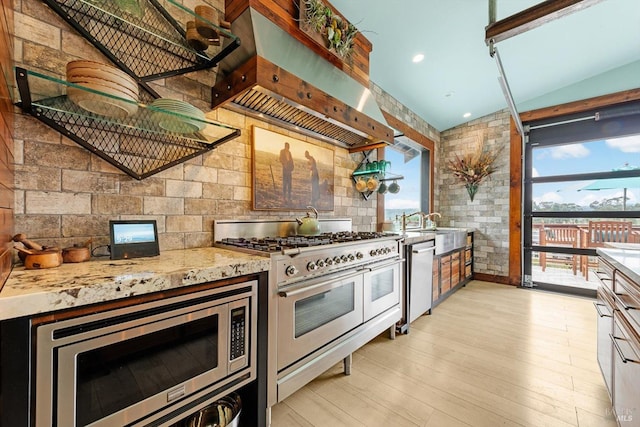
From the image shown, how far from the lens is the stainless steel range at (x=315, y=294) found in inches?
55.5

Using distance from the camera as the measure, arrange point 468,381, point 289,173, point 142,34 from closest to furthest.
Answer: point 142,34 < point 468,381 < point 289,173

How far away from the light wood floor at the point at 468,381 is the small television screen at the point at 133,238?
1.22 m

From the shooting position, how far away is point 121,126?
1409 millimetres

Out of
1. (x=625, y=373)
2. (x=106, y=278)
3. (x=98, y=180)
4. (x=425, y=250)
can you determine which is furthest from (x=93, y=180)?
(x=425, y=250)

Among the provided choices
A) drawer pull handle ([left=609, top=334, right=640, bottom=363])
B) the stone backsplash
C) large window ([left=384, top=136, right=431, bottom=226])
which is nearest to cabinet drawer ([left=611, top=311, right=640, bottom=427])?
drawer pull handle ([left=609, top=334, right=640, bottom=363])

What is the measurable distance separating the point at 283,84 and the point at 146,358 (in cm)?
155

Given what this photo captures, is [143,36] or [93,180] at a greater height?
[143,36]

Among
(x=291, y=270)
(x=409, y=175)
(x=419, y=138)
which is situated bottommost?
(x=291, y=270)

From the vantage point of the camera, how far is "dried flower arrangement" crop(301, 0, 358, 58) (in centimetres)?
188

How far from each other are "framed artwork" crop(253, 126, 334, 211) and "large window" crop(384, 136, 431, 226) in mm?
1611

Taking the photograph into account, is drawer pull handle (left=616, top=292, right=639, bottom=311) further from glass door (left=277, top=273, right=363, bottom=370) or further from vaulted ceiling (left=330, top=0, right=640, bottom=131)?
vaulted ceiling (left=330, top=0, right=640, bottom=131)

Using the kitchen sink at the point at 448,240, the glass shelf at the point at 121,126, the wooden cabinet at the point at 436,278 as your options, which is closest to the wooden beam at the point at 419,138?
the kitchen sink at the point at 448,240

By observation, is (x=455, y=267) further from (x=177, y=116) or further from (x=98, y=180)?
(x=98, y=180)

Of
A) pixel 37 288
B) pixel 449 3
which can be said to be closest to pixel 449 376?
pixel 37 288
